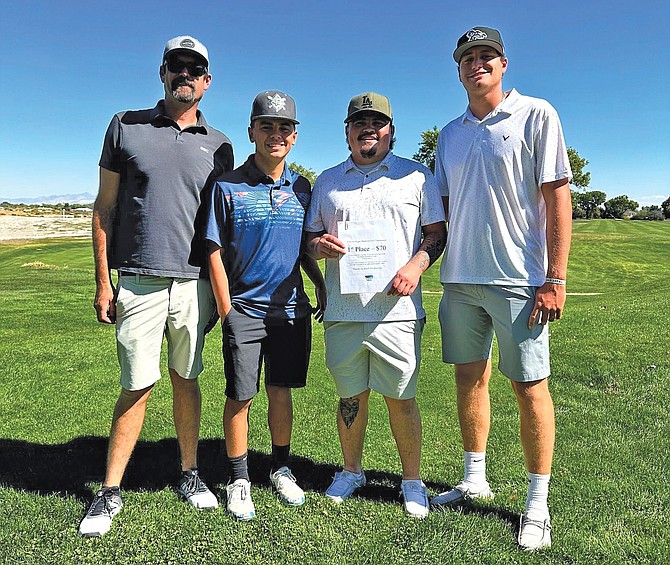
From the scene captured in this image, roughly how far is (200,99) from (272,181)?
710 mm

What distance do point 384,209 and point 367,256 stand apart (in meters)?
0.30

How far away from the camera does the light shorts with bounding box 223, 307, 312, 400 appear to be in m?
3.56

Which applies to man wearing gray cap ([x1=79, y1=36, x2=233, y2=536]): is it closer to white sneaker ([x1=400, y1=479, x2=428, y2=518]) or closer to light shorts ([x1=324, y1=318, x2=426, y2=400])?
light shorts ([x1=324, y1=318, x2=426, y2=400])

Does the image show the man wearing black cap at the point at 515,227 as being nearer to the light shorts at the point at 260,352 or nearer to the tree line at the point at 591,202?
the light shorts at the point at 260,352

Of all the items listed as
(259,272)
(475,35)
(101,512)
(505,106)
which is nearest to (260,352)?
(259,272)

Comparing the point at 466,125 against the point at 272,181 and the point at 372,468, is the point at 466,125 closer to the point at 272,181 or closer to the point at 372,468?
the point at 272,181

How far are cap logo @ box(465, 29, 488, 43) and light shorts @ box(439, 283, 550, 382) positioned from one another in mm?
1427

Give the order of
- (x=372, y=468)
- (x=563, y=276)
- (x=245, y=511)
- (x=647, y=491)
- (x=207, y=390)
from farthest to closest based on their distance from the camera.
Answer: (x=207, y=390) → (x=372, y=468) → (x=647, y=491) → (x=245, y=511) → (x=563, y=276)

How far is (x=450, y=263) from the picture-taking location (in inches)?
139

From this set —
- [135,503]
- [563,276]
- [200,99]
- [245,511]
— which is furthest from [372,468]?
[200,99]

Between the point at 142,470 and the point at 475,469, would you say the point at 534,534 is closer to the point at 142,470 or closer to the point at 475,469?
the point at 475,469

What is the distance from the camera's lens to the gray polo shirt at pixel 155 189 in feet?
11.4

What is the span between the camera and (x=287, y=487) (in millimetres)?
3707

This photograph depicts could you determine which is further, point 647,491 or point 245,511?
point 647,491
